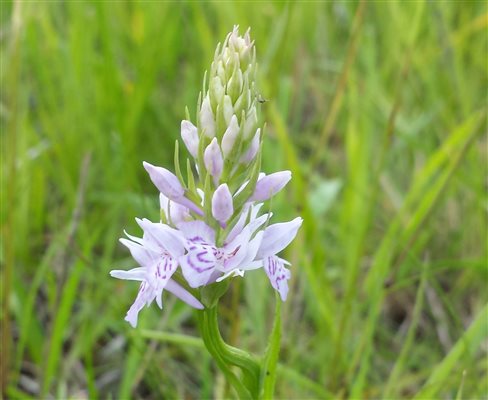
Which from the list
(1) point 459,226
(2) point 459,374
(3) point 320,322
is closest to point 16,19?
(3) point 320,322

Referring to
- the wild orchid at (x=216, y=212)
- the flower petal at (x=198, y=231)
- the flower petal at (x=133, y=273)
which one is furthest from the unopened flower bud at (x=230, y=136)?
the flower petal at (x=133, y=273)

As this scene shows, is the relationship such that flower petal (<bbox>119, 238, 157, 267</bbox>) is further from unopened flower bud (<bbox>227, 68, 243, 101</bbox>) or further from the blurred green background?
the blurred green background

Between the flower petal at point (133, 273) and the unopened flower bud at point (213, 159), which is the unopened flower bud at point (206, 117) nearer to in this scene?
the unopened flower bud at point (213, 159)

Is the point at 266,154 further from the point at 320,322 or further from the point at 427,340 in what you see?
the point at 427,340

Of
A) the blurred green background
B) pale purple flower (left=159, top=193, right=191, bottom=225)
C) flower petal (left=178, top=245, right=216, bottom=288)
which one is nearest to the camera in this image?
flower petal (left=178, top=245, right=216, bottom=288)

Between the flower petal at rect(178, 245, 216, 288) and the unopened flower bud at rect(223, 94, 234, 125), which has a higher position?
the unopened flower bud at rect(223, 94, 234, 125)

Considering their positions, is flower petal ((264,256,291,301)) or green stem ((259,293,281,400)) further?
green stem ((259,293,281,400))

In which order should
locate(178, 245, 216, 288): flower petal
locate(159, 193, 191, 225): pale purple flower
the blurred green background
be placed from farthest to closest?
the blurred green background
locate(159, 193, 191, 225): pale purple flower
locate(178, 245, 216, 288): flower petal

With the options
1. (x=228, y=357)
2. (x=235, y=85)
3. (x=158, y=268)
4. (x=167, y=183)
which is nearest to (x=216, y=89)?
(x=235, y=85)

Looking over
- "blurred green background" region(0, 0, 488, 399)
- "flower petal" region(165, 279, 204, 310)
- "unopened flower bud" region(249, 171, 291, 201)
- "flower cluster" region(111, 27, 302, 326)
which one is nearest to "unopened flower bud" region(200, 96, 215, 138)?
"flower cluster" region(111, 27, 302, 326)
